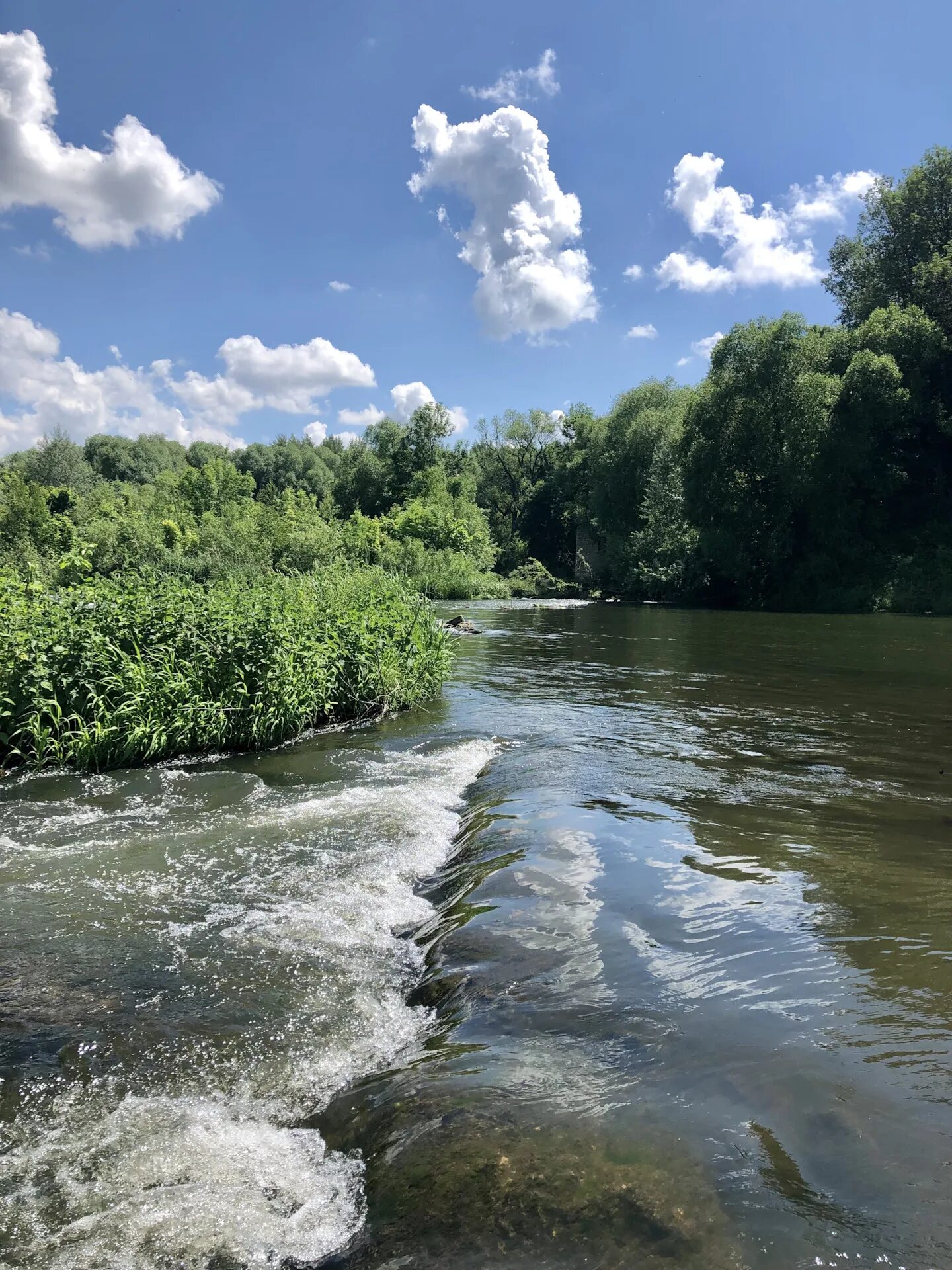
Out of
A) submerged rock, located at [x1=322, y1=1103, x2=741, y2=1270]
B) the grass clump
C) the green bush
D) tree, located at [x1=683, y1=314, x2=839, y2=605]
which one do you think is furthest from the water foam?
the green bush

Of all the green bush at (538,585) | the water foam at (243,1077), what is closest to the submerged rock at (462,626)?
the water foam at (243,1077)

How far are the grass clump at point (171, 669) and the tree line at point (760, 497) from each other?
77.3ft

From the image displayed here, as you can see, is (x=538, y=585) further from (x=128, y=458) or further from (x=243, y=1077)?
(x=128, y=458)

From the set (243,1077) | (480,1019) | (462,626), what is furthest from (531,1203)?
(462,626)

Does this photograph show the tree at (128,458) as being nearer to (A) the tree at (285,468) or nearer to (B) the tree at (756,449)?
(A) the tree at (285,468)

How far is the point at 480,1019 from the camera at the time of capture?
438cm

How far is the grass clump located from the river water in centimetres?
78

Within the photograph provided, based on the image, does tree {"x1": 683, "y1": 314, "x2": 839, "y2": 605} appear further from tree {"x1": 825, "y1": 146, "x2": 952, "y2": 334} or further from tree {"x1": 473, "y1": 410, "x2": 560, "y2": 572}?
tree {"x1": 473, "y1": 410, "x2": 560, "y2": 572}

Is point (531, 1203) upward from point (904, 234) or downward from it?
downward

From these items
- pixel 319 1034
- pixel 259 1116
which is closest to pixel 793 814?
pixel 319 1034

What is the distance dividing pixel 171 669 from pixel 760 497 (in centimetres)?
4461

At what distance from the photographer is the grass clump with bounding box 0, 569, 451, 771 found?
10086mm

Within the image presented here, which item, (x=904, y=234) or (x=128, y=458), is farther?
(x=128, y=458)

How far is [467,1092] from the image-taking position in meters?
3.62
